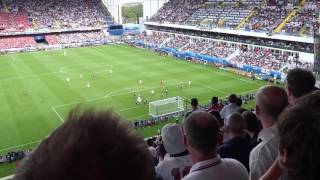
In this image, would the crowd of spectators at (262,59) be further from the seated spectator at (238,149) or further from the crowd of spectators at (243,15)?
the seated spectator at (238,149)

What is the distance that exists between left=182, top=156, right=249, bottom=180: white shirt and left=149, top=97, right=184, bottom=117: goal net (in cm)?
2551

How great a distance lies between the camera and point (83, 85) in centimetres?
3925

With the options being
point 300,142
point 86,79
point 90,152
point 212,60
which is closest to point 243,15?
point 212,60

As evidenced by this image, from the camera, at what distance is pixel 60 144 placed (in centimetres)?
134

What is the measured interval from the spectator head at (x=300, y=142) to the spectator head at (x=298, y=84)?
2677 millimetres

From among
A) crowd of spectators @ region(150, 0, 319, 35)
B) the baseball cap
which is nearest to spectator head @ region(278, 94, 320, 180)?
the baseball cap

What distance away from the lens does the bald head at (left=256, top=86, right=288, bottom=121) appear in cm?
436

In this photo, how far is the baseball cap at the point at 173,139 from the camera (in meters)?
5.24

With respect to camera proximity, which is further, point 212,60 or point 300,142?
point 212,60

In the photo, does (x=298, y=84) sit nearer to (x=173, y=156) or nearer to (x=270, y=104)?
(x=270, y=104)

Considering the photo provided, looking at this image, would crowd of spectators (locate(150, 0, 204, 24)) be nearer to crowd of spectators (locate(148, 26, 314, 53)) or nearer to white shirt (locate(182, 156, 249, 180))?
crowd of spectators (locate(148, 26, 314, 53))

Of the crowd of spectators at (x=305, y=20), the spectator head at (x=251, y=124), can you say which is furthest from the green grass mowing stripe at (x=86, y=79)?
the spectator head at (x=251, y=124)

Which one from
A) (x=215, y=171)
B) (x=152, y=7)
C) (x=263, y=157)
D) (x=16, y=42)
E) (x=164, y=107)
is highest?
(x=152, y=7)

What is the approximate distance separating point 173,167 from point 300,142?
3.08 meters
